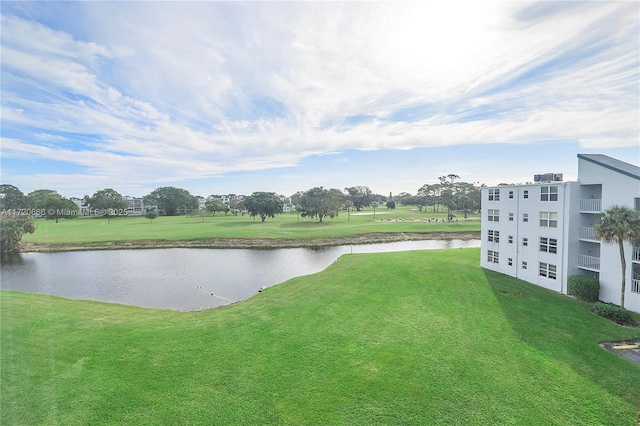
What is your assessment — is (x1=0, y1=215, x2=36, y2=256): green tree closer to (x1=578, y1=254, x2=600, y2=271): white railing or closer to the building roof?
(x1=578, y1=254, x2=600, y2=271): white railing

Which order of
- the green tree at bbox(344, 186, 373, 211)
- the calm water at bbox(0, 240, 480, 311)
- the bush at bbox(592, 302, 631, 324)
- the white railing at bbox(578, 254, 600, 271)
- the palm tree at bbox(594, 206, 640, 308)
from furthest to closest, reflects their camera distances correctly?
the green tree at bbox(344, 186, 373, 211)
the calm water at bbox(0, 240, 480, 311)
the white railing at bbox(578, 254, 600, 271)
the palm tree at bbox(594, 206, 640, 308)
the bush at bbox(592, 302, 631, 324)

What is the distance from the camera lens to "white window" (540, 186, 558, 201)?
70.0ft

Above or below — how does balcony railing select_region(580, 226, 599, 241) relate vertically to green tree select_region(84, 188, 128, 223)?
below

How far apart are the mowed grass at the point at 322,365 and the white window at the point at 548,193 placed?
307 inches

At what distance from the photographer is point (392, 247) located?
50.9 meters

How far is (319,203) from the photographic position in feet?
265

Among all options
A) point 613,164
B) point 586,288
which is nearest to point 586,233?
point 586,288

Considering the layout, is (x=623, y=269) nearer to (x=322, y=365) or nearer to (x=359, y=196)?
(x=322, y=365)

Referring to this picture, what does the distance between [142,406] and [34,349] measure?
6.21 m

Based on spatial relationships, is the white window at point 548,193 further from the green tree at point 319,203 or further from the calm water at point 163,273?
the green tree at point 319,203

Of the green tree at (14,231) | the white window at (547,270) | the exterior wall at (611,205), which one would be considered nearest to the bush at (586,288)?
the exterior wall at (611,205)

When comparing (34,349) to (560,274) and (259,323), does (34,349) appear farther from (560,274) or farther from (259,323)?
(560,274)

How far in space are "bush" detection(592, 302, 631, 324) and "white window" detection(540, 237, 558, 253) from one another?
551cm

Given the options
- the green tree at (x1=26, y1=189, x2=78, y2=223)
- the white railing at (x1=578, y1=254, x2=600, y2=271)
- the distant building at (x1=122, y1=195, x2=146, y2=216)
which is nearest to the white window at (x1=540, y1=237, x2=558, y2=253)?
the white railing at (x1=578, y1=254, x2=600, y2=271)
